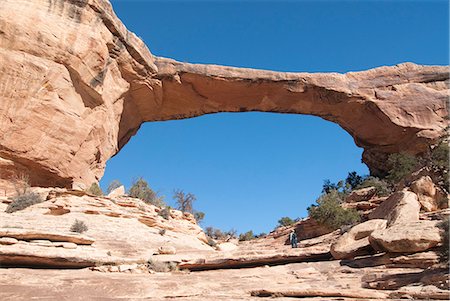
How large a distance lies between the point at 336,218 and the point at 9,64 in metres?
16.7

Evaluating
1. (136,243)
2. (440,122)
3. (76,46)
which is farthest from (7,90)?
(440,122)

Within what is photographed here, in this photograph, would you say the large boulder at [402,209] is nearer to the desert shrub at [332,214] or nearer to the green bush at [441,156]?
the green bush at [441,156]

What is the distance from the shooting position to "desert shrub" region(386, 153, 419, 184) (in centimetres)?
2138

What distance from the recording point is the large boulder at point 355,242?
368 inches

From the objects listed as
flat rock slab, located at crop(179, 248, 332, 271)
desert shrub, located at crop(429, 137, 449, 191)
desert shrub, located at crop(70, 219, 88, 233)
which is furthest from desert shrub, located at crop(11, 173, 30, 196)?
desert shrub, located at crop(429, 137, 449, 191)

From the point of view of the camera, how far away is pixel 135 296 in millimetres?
6566

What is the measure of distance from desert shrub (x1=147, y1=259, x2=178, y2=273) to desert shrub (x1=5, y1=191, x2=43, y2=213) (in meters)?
5.46

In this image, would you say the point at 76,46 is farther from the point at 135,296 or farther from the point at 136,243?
the point at 135,296

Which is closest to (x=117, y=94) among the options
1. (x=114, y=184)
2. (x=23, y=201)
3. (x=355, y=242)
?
(x=114, y=184)

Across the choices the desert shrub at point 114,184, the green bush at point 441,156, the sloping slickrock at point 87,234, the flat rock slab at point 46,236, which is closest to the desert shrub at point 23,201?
the sloping slickrock at point 87,234

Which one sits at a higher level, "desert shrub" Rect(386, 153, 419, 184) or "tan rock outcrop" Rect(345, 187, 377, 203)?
"desert shrub" Rect(386, 153, 419, 184)

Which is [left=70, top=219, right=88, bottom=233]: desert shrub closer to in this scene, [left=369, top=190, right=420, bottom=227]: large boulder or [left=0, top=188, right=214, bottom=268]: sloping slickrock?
[left=0, top=188, right=214, bottom=268]: sloping slickrock

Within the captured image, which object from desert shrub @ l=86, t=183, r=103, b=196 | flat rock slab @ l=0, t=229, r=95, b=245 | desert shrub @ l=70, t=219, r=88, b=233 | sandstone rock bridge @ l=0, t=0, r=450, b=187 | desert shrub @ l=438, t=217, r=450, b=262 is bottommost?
desert shrub @ l=438, t=217, r=450, b=262

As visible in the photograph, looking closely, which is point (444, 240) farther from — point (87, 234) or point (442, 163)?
point (442, 163)
